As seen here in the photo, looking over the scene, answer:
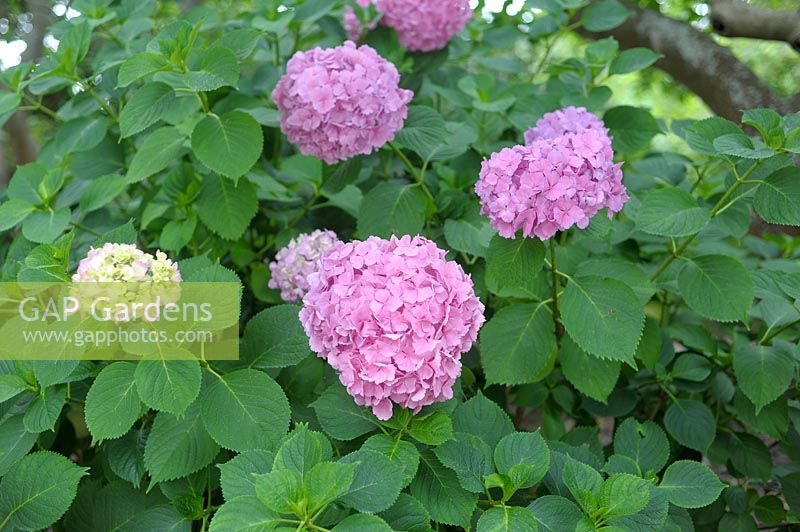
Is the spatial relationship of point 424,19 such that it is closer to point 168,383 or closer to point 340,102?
point 340,102

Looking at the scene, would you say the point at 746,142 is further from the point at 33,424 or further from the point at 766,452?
the point at 33,424

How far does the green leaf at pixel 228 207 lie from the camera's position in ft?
5.83

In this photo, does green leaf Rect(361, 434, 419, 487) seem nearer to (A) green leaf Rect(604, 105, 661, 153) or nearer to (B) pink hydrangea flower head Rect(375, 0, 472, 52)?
(A) green leaf Rect(604, 105, 661, 153)

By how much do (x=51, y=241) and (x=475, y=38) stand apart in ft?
6.05

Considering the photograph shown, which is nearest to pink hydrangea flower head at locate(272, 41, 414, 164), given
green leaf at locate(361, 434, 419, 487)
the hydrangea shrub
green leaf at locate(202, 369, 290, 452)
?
the hydrangea shrub

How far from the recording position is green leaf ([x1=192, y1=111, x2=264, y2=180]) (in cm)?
164

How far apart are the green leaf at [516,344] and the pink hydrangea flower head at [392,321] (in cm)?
28

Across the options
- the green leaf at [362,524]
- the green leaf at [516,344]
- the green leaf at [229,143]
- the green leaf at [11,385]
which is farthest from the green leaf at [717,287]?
the green leaf at [11,385]

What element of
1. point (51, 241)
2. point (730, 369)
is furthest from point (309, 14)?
point (730, 369)

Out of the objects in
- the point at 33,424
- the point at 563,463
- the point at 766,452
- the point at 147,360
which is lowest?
the point at 766,452

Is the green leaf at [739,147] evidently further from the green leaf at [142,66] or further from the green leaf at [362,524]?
the green leaf at [142,66]

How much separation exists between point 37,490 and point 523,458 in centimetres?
89

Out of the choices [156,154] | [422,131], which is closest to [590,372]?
[422,131]

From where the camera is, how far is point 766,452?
1.79 metres
